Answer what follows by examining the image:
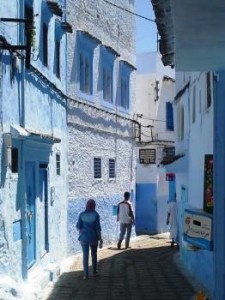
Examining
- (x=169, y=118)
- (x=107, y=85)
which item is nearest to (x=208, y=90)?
(x=107, y=85)

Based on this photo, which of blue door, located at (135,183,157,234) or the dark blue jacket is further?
blue door, located at (135,183,157,234)

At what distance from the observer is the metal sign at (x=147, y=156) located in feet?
72.9

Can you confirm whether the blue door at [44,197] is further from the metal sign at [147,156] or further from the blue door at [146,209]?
the metal sign at [147,156]

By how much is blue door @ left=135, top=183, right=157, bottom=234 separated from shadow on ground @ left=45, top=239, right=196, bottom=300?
326 inches

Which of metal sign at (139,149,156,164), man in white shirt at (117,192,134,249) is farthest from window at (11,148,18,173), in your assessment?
metal sign at (139,149,156,164)

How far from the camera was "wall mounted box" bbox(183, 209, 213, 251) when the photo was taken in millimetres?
6223

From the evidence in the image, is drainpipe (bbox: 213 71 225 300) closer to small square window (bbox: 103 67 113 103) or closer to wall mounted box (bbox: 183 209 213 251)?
wall mounted box (bbox: 183 209 213 251)

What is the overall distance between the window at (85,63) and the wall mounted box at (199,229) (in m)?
8.11

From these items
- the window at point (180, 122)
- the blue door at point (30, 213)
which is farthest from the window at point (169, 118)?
the blue door at point (30, 213)

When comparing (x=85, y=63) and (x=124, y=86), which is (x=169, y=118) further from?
(x=85, y=63)

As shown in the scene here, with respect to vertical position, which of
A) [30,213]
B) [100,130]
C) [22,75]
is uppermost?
[22,75]

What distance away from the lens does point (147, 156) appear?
Answer: 22.3m

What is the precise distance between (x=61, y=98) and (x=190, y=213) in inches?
258

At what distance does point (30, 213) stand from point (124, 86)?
9.61 meters
